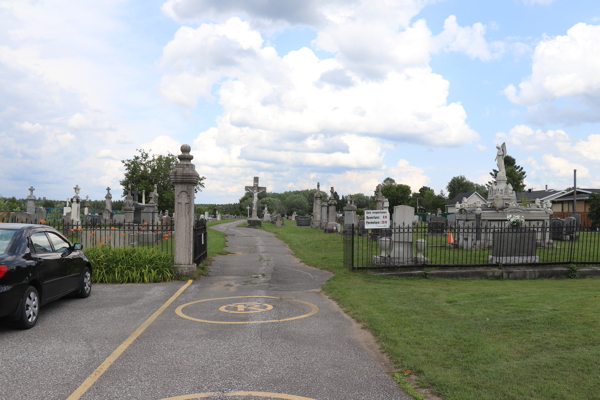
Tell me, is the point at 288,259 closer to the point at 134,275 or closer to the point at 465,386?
the point at 134,275

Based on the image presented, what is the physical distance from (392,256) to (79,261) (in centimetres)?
847

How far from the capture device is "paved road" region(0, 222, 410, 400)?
165 inches

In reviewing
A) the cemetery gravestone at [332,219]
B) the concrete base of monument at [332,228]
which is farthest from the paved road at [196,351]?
the cemetery gravestone at [332,219]

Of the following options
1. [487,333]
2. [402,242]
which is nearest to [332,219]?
[402,242]

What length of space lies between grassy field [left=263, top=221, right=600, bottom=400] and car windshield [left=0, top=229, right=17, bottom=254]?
569cm

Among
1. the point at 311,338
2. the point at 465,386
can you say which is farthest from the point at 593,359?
the point at 311,338

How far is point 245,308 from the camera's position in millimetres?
7820

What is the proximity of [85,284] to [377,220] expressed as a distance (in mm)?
7451

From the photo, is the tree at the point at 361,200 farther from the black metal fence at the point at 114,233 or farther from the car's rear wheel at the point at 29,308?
the car's rear wheel at the point at 29,308

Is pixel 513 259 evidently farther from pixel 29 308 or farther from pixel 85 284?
pixel 29 308

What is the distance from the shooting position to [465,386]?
167 inches

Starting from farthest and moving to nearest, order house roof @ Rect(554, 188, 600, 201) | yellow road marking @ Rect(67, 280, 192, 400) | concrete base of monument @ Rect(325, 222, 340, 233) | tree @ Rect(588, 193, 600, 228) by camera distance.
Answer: house roof @ Rect(554, 188, 600, 201) < tree @ Rect(588, 193, 600, 228) < concrete base of monument @ Rect(325, 222, 340, 233) < yellow road marking @ Rect(67, 280, 192, 400)

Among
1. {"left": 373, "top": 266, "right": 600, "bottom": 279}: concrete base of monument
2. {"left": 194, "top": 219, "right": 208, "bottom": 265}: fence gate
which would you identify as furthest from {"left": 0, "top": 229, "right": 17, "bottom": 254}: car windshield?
{"left": 373, "top": 266, "right": 600, "bottom": 279}: concrete base of monument

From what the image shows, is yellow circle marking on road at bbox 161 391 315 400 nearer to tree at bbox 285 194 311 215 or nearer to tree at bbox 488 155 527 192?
tree at bbox 488 155 527 192
